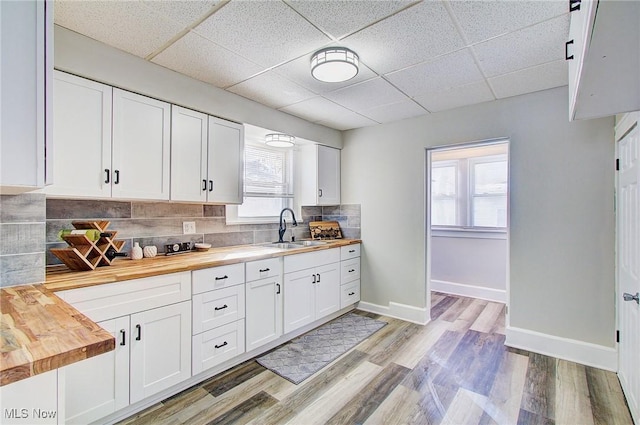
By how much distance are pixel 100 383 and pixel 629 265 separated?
11.1 ft

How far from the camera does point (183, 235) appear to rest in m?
2.72

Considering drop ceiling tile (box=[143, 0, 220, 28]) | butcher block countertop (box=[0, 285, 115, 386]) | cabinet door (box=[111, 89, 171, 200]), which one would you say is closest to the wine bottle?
cabinet door (box=[111, 89, 171, 200])

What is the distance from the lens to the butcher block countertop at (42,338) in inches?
30.2

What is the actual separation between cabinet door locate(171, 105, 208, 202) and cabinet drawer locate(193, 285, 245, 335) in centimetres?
80

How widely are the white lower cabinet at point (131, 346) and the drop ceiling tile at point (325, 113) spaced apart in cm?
194

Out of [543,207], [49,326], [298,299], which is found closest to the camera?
[49,326]

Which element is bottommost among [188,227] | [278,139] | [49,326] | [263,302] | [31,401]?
[263,302]

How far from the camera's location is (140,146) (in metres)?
2.15

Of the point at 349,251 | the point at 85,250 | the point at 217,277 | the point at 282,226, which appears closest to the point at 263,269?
the point at 217,277

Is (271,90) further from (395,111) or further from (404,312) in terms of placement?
(404,312)

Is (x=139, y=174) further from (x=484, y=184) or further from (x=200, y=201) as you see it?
(x=484, y=184)

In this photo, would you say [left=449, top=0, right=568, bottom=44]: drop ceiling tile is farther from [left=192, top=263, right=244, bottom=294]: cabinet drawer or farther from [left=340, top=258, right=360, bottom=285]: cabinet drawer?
[left=340, top=258, right=360, bottom=285]: cabinet drawer

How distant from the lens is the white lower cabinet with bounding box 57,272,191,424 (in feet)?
5.36

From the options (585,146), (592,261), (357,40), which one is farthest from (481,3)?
(592,261)
